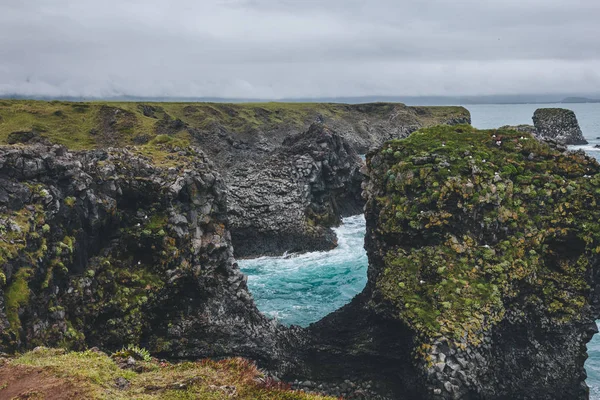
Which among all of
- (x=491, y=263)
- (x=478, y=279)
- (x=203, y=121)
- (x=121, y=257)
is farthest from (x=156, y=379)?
(x=203, y=121)

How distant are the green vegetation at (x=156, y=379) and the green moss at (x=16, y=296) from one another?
3869 mm

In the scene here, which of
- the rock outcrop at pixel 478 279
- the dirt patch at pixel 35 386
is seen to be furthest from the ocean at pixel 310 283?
the dirt patch at pixel 35 386

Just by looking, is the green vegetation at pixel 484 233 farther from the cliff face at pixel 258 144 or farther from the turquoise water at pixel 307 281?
the cliff face at pixel 258 144

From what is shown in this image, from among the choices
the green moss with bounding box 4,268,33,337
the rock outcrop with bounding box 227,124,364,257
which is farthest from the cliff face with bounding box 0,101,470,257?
the green moss with bounding box 4,268,33,337

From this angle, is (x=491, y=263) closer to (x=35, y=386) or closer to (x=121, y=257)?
(x=121, y=257)

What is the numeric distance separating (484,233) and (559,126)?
15035cm

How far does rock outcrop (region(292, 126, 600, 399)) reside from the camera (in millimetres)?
26984

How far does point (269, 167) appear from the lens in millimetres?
67438

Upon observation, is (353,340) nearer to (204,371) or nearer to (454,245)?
(454,245)

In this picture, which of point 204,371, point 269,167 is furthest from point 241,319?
point 269,167

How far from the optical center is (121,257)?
28922 mm

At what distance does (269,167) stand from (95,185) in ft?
131

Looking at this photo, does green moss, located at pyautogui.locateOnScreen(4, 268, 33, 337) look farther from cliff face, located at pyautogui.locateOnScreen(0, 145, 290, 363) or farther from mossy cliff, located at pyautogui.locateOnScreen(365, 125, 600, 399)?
mossy cliff, located at pyautogui.locateOnScreen(365, 125, 600, 399)

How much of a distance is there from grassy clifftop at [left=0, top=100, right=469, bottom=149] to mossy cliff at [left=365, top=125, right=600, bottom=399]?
70.0 metres
